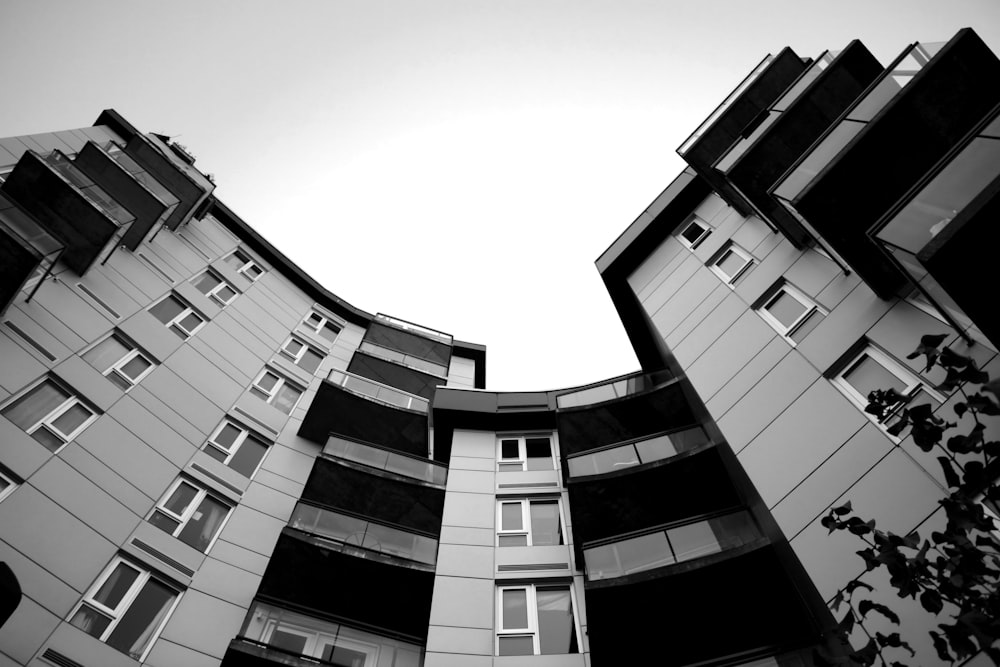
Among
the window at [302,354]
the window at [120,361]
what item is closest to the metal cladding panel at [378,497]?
the window at [120,361]

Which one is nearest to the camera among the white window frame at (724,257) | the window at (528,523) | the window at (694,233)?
the white window frame at (724,257)

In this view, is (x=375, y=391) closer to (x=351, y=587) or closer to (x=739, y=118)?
(x=351, y=587)

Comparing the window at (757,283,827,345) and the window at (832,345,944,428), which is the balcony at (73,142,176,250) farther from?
the window at (832,345,944,428)

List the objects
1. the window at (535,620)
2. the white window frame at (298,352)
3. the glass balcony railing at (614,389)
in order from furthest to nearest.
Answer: the white window frame at (298,352) → the glass balcony railing at (614,389) → the window at (535,620)

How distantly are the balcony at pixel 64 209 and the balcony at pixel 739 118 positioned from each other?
1640 cm

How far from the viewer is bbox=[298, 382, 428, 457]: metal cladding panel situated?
19.2 m

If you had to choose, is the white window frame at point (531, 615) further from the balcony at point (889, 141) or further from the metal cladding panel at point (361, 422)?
the balcony at point (889, 141)

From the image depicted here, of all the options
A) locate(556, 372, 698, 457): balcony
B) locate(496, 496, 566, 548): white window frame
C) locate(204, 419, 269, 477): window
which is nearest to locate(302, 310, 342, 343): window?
locate(204, 419, 269, 477): window

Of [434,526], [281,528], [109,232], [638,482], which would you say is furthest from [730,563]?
[109,232]

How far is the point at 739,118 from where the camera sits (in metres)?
16.9

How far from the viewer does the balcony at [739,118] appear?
16.6m

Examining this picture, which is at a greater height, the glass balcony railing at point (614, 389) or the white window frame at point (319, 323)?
the white window frame at point (319, 323)

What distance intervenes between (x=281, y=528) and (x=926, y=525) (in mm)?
13748

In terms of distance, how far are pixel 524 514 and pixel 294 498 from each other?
627 centimetres
